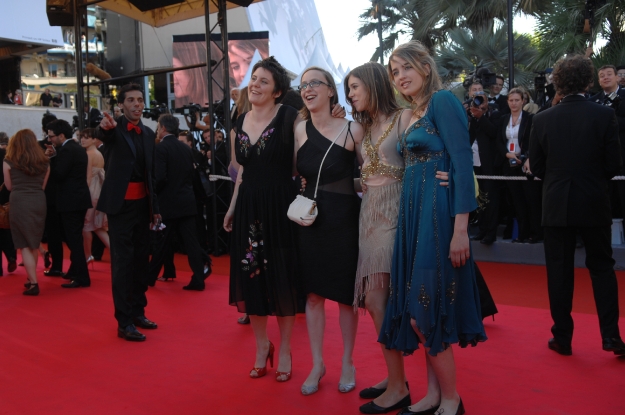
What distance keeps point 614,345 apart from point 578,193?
899mm

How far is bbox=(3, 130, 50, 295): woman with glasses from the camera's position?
6.48m

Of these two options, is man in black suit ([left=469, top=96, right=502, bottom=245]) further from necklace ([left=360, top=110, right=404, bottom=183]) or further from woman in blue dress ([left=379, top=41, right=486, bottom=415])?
woman in blue dress ([left=379, top=41, right=486, bottom=415])

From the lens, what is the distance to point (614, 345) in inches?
148

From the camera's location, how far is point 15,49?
21.2 meters

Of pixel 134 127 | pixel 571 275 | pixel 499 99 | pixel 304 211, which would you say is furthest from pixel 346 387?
pixel 499 99

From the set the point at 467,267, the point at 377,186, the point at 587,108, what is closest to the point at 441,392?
the point at 467,267

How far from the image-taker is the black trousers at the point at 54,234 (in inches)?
283

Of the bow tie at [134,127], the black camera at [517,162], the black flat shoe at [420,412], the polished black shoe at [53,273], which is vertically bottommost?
the polished black shoe at [53,273]

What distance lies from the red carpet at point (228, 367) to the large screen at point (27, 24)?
16486 millimetres

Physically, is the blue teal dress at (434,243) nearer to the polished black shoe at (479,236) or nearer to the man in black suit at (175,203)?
the man in black suit at (175,203)

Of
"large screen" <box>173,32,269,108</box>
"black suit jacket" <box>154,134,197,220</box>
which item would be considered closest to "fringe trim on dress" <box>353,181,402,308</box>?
"black suit jacket" <box>154,134,197,220</box>

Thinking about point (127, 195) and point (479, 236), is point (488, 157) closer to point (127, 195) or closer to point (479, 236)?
point (479, 236)

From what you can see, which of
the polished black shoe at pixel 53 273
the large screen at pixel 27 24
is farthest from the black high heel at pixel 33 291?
the large screen at pixel 27 24

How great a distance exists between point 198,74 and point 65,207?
55.7ft
